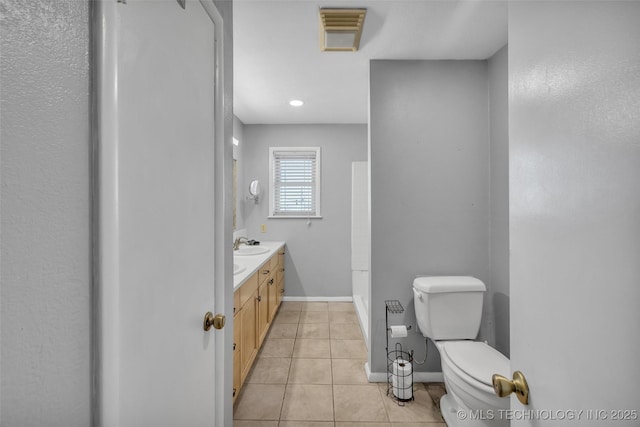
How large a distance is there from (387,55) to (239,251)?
2.31 meters

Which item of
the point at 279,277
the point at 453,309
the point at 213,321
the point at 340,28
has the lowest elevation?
the point at 279,277

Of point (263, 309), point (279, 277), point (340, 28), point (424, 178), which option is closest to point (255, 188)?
point (279, 277)

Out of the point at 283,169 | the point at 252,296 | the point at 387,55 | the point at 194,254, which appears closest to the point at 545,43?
the point at 194,254

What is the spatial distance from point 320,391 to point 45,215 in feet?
6.99

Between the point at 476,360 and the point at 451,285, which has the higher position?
the point at 451,285

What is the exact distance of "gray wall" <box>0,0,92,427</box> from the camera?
0.39 meters

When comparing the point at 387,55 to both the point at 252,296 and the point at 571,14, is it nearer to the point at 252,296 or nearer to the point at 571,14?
the point at 571,14

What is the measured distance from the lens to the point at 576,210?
557mm

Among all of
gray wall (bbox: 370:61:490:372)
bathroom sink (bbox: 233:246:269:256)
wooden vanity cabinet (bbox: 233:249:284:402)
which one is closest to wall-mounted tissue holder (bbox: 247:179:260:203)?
bathroom sink (bbox: 233:246:269:256)

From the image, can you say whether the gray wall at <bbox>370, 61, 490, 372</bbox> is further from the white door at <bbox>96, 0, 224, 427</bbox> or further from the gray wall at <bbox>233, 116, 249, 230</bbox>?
the gray wall at <bbox>233, 116, 249, 230</bbox>

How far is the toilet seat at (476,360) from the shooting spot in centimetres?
153

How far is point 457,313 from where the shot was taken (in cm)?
202

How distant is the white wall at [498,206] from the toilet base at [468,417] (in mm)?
574

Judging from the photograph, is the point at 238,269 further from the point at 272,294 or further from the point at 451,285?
the point at 451,285
